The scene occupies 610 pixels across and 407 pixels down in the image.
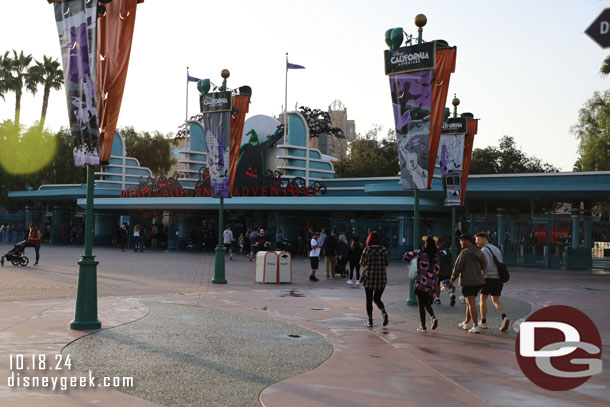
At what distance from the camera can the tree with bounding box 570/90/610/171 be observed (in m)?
39.4

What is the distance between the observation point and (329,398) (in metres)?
6.36

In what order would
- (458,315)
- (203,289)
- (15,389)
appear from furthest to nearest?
1. (203,289)
2. (458,315)
3. (15,389)

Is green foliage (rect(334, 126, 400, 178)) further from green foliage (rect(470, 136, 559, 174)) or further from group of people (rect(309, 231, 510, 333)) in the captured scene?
group of people (rect(309, 231, 510, 333))

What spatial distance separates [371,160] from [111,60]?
55966 millimetres

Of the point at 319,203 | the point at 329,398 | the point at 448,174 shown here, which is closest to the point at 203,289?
the point at 448,174

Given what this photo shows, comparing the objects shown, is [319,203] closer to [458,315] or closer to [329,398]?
[458,315]

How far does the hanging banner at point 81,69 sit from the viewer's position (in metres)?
10.1

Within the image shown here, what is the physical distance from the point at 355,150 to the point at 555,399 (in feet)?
205

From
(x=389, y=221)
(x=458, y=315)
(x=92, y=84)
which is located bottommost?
(x=458, y=315)

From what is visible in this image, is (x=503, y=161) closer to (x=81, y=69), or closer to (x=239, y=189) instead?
(x=239, y=189)

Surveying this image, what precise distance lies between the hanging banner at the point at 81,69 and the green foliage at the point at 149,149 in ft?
208

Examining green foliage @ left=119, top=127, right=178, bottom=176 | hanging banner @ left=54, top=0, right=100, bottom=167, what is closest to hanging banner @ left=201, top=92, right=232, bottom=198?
hanging banner @ left=54, top=0, right=100, bottom=167

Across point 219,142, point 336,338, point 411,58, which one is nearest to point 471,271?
point 336,338

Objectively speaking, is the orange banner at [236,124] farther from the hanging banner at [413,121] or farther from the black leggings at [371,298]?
the black leggings at [371,298]
